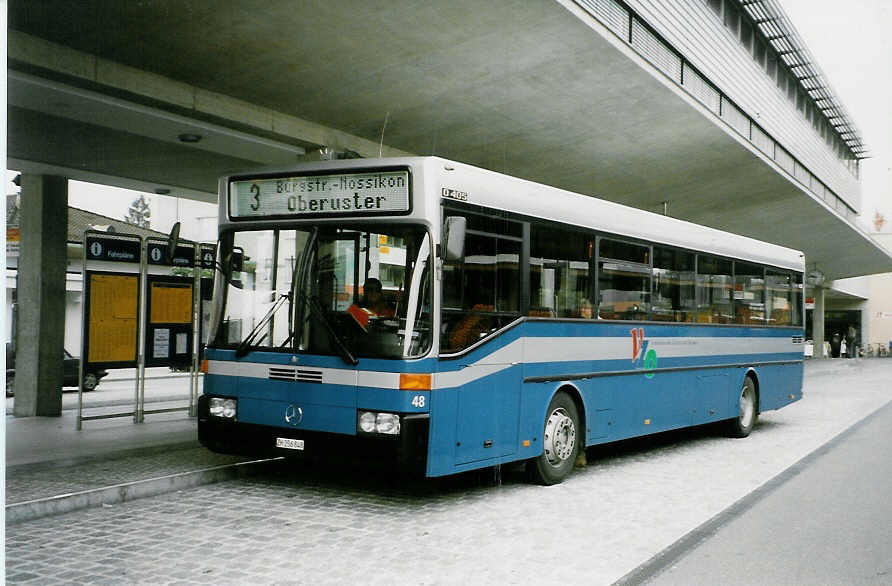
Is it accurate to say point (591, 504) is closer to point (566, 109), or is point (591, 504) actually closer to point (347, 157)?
point (347, 157)

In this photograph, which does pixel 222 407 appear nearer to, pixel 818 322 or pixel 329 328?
pixel 329 328

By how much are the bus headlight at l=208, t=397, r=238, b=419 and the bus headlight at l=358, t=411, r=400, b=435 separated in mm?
1451

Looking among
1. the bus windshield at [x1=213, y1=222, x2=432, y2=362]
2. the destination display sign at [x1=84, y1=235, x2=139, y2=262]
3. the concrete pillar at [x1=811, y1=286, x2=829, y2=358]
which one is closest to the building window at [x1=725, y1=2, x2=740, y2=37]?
the destination display sign at [x1=84, y1=235, x2=139, y2=262]

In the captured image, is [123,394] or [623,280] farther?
[123,394]

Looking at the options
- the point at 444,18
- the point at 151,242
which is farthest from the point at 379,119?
the point at 151,242

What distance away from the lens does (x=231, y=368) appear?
834 centimetres

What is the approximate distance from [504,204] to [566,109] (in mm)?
8256

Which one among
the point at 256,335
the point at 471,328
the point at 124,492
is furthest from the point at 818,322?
the point at 124,492

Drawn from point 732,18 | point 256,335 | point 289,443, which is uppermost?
point 732,18

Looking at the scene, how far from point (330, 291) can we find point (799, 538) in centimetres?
442

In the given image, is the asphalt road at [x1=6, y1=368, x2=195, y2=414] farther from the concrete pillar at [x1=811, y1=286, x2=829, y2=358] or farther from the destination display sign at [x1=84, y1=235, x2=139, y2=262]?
the concrete pillar at [x1=811, y1=286, x2=829, y2=358]

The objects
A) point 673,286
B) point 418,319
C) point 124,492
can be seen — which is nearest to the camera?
point 418,319

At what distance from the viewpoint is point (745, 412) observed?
14344 millimetres

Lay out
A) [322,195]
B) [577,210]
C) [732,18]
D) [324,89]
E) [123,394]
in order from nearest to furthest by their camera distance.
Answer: [322,195], [577,210], [324,89], [123,394], [732,18]
